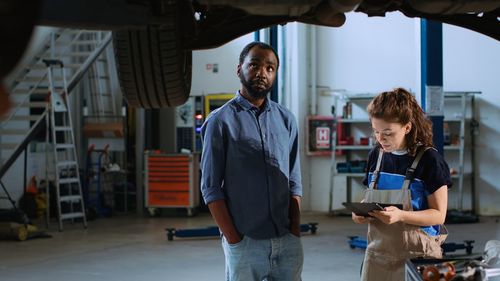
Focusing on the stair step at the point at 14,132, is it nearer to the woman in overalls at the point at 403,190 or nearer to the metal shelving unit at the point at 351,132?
the metal shelving unit at the point at 351,132

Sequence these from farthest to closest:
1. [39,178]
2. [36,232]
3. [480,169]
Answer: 1. [39,178]
2. [480,169]
3. [36,232]

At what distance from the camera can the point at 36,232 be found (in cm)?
740

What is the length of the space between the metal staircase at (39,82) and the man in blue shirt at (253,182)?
625cm

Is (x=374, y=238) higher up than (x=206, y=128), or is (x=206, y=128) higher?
(x=206, y=128)

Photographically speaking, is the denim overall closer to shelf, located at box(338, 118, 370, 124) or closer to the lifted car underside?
the lifted car underside

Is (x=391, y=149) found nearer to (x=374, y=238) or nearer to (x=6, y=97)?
(x=374, y=238)

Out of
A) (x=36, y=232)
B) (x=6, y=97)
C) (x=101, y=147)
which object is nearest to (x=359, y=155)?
(x=101, y=147)

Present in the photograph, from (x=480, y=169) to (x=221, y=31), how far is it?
21.5ft

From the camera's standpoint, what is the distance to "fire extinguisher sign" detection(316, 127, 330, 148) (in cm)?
923

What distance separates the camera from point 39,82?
8602 millimetres

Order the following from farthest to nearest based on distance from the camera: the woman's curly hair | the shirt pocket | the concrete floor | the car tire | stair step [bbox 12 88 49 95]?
1. stair step [bbox 12 88 49 95]
2. the concrete floor
3. the car tire
4. the shirt pocket
5. the woman's curly hair

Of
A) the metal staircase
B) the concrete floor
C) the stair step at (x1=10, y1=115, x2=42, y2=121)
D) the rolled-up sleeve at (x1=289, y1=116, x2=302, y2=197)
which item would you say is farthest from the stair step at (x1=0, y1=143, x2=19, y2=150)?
the rolled-up sleeve at (x1=289, y1=116, x2=302, y2=197)

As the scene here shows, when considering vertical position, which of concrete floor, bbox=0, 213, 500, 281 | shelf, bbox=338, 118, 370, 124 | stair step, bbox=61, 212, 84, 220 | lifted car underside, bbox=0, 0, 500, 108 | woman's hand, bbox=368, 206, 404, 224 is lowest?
concrete floor, bbox=0, 213, 500, 281

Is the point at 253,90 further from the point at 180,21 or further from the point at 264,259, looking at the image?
the point at 180,21
